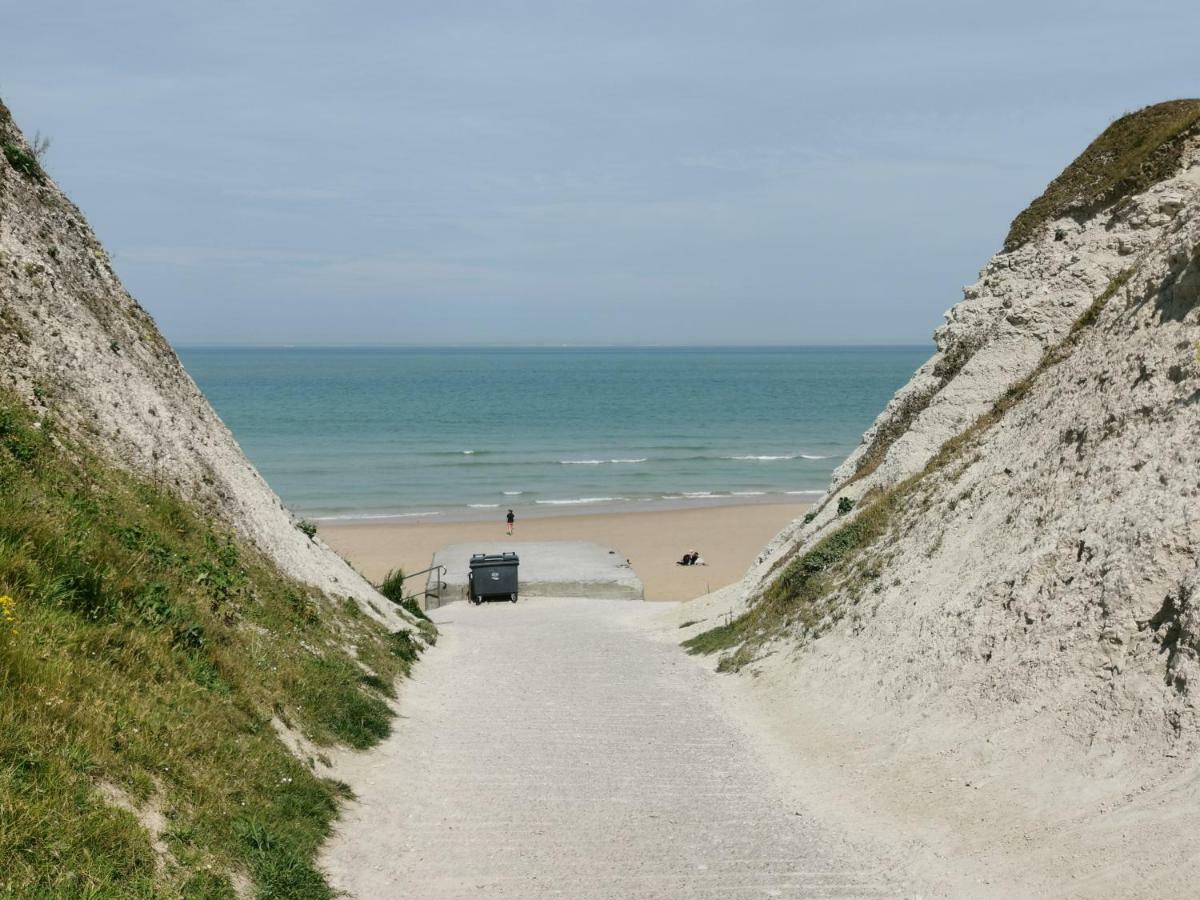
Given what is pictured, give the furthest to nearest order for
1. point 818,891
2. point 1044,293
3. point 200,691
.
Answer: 1. point 1044,293
2. point 200,691
3. point 818,891

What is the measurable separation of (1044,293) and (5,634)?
24.8m

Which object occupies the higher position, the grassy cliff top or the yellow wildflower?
the grassy cliff top

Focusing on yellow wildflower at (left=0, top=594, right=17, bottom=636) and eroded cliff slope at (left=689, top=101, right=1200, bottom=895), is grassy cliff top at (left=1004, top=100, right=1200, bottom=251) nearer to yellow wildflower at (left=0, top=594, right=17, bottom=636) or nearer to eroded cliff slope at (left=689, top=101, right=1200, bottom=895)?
eroded cliff slope at (left=689, top=101, right=1200, bottom=895)

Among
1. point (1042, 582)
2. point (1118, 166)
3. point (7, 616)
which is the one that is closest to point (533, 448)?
point (1118, 166)

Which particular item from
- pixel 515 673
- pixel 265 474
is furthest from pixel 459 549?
pixel 265 474

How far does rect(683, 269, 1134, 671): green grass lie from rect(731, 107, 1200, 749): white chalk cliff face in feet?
0.32

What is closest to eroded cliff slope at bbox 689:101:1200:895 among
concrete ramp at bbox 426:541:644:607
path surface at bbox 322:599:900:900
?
path surface at bbox 322:599:900:900

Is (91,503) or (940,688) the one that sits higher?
(91,503)

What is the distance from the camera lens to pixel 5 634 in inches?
332

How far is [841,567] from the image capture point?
20.3 meters

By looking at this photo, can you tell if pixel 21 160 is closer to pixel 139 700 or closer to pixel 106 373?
pixel 106 373

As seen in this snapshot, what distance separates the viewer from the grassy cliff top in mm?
26812

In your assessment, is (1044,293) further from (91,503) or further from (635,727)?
(91,503)

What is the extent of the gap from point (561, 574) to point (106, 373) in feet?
68.3
